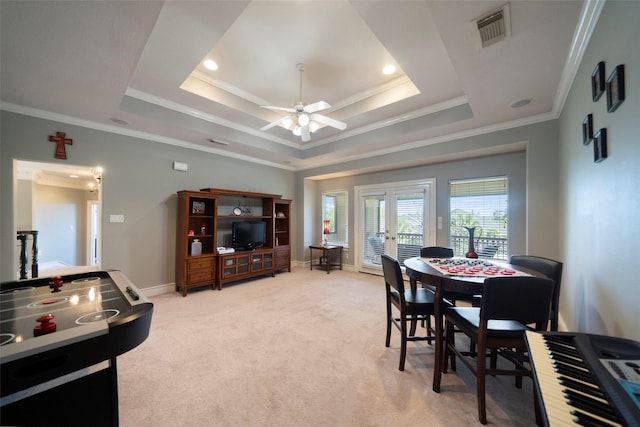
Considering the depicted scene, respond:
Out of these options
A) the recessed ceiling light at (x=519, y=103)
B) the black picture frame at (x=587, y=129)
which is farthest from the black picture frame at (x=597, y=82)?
the recessed ceiling light at (x=519, y=103)

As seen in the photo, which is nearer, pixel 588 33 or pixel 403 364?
pixel 588 33

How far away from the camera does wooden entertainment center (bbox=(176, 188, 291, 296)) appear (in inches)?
160

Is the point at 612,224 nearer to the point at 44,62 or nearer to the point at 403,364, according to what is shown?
the point at 403,364

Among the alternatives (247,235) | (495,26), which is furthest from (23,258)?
(495,26)

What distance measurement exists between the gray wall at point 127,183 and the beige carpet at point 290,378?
1244 mm

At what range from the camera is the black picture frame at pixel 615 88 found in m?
1.29

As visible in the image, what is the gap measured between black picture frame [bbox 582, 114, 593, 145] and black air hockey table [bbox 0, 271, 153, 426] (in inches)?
124

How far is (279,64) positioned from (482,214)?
3.79 metres

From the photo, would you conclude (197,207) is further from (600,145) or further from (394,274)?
(600,145)

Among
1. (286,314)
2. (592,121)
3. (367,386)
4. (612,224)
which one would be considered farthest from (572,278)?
(286,314)

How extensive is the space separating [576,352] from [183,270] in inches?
173

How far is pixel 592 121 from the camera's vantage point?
1785 mm

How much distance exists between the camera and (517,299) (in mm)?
1484

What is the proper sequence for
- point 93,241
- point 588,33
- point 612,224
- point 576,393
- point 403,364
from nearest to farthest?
1. point 576,393
2. point 612,224
3. point 588,33
4. point 403,364
5. point 93,241
